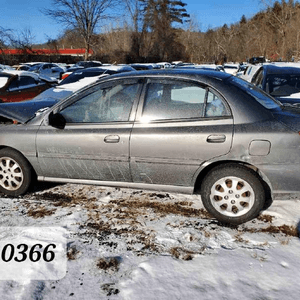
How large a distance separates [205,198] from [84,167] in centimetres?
141

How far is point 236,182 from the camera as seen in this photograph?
3102 mm

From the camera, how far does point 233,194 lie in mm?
3133

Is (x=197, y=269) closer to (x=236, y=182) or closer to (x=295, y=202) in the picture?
(x=236, y=182)

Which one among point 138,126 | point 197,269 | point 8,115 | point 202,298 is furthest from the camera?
point 8,115

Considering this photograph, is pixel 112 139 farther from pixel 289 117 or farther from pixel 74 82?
pixel 74 82

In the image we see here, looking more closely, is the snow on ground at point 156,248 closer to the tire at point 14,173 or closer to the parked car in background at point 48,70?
the tire at point 14,173

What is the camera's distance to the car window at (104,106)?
134 inches

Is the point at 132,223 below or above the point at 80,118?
below

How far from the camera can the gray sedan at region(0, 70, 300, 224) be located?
9.82 feet

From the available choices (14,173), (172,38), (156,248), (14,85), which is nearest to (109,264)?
(156,248)

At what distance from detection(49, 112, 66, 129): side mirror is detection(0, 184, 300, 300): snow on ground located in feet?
3.07

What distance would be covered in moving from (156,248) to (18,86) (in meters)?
7.91

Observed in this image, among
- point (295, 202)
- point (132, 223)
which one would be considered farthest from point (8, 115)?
point (295, 202)

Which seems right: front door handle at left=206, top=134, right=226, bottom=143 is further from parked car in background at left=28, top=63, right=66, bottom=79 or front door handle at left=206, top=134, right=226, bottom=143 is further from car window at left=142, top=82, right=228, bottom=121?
parked car in background at left=28, top=63, right=66, bottom=79
